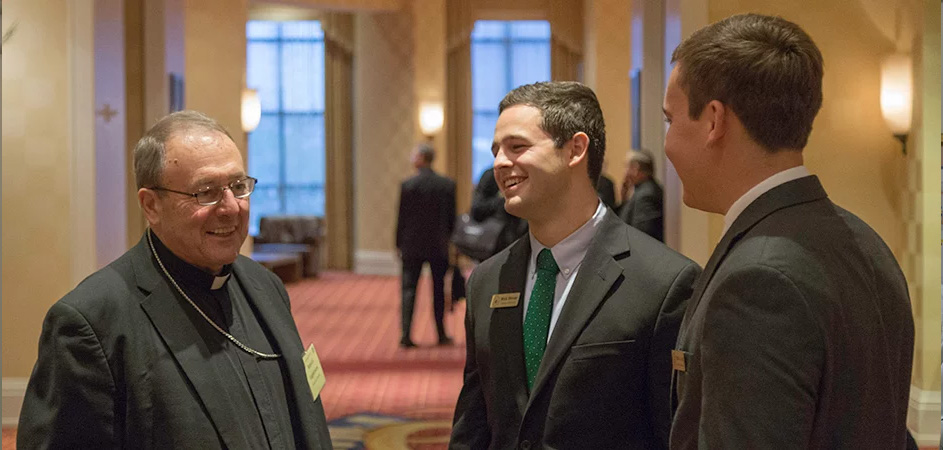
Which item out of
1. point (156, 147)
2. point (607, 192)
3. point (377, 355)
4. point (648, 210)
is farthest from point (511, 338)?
point (377, 355)

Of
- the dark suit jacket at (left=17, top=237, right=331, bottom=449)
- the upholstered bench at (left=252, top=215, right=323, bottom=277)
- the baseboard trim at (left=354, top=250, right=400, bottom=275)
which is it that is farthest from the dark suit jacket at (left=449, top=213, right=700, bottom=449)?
the baseboard trim at (left=354, top=250, right=400, bottom=275)

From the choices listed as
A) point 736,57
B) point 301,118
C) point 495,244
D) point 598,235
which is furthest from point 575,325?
point 301,118

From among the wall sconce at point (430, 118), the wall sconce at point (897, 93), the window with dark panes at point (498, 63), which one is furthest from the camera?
the window with dark panes at point (498, 63)

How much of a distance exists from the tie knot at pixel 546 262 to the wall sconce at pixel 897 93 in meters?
2.93

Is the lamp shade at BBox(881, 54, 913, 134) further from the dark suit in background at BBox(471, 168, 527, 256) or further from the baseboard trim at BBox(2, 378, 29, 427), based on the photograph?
the baseboard trim at BBox(2, 378, 29, 427)

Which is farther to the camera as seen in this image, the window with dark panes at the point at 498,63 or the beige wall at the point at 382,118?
the window with dark panes at the point at 498,63

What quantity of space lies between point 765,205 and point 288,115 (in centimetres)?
1567

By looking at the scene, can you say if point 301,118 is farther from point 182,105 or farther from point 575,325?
point 575,325

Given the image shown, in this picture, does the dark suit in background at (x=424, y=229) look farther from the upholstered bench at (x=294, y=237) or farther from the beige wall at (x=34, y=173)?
the upholstered bench at (x=294, y=237)

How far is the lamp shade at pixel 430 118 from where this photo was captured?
14578 millimetres

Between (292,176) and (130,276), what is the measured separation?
48.5 feet

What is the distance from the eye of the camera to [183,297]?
2.06m

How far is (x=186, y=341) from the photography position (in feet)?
6.59

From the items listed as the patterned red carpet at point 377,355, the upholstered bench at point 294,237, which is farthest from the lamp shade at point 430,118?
the patterned red carpet at point 377,355
